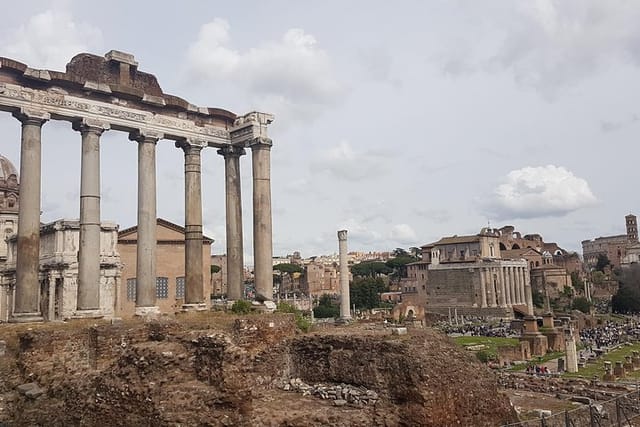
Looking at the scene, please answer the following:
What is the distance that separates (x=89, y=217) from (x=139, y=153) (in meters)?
2.46

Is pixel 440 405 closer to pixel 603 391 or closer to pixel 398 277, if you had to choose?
pixel 603 391

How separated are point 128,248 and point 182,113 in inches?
794

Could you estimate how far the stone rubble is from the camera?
1091 cm

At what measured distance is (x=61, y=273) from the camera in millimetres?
26641

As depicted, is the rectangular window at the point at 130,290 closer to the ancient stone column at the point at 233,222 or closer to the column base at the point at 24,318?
the ancient stone column at the point at 233,222

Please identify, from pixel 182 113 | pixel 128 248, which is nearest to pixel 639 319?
pixel 128 248

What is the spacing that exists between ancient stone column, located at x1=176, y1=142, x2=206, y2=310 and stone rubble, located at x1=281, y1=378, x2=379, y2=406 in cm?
548

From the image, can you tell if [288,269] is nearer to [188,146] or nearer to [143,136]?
[188,146]

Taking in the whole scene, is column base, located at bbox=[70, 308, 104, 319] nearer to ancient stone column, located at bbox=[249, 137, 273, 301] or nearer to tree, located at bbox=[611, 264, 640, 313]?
ancient stone column, located at bbox=[249, 137, 273, 301]

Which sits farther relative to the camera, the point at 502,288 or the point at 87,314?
the point at 502,288

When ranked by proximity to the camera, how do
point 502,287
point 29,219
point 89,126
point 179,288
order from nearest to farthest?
point 29,219
point 89,126
point 179,288
point 502,287

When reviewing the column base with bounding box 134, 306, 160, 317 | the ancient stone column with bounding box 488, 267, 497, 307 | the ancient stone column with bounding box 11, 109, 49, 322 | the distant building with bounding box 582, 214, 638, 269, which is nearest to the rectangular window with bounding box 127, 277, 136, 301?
the column base with bounding box 134, 306, 160, 317

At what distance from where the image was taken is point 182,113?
1739 centimetres

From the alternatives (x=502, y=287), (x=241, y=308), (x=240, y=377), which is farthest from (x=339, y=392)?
(x=502, y=287)
